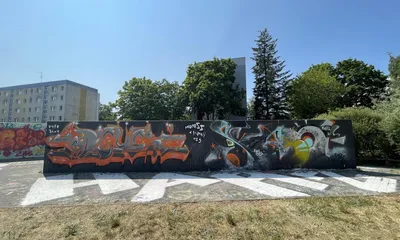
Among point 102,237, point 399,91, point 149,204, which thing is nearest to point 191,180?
point 149,204

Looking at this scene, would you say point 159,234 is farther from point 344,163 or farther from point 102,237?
point 344,163

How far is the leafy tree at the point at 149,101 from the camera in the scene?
83.1 feet

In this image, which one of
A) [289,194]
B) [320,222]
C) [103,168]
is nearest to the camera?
[320,222]

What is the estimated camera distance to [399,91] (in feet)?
31.7

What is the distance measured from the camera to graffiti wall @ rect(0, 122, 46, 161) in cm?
1223

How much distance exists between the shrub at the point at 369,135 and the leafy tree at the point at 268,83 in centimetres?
1497

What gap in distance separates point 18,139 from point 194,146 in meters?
12.5

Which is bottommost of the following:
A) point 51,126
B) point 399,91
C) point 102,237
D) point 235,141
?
point 102,237

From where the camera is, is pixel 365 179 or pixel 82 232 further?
pixel 365 179

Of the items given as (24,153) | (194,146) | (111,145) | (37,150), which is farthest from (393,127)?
(24,153)

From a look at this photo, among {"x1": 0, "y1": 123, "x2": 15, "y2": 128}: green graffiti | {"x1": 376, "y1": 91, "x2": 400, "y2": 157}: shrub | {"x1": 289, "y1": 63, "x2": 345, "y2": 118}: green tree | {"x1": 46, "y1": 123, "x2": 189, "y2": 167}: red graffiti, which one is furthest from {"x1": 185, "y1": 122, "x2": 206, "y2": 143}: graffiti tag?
{"x1": 289, "y1": 63, "x2": 345, "y2": 118}: green tree

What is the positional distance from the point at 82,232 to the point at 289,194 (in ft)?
14.4

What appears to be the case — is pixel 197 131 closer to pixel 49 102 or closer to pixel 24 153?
pixel 24 153

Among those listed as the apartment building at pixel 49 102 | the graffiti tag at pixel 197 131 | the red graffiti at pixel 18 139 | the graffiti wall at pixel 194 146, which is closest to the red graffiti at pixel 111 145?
the graffiti wall at pixel 194 146
